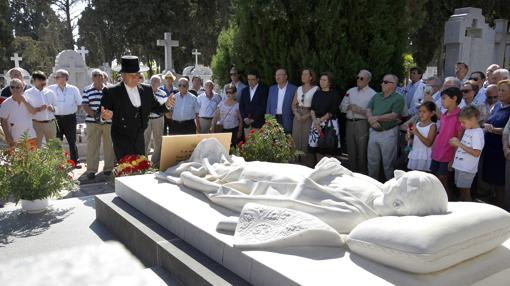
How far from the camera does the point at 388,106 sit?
5.68 metres

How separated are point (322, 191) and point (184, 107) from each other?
5.11 metres

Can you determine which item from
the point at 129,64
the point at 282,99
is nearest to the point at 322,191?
the point at 129,64

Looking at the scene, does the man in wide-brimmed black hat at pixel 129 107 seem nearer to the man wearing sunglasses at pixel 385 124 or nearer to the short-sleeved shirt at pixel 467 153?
the man wearing sunglasses at pixel 385 124

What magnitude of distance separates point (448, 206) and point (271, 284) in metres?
1.08

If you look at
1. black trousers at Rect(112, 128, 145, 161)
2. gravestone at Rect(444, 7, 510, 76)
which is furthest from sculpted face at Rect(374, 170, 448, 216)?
gravestone at Rect(444, 7, 510, 76)

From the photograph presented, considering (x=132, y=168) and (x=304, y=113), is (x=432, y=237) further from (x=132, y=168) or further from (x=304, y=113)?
(x=304, y=113)

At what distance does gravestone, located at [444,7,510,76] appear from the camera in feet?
26.8

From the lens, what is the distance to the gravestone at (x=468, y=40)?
816 cm

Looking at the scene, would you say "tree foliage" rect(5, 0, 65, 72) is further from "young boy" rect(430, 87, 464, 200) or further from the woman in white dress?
"young boy" rect(430, 87, 464, 200)

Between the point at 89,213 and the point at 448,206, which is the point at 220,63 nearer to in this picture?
the point at 89,213

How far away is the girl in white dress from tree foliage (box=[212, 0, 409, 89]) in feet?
5.15

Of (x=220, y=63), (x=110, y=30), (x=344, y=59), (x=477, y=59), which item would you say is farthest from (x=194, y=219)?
(x=110, y=30)

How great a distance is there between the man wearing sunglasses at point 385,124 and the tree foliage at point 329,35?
34.6 inches

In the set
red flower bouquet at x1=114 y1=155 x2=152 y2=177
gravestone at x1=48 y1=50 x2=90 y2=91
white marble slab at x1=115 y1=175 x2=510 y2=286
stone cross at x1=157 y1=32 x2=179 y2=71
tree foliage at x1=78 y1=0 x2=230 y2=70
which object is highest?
tree foliage at x1=78 y1=0 x2=230 y2=70
